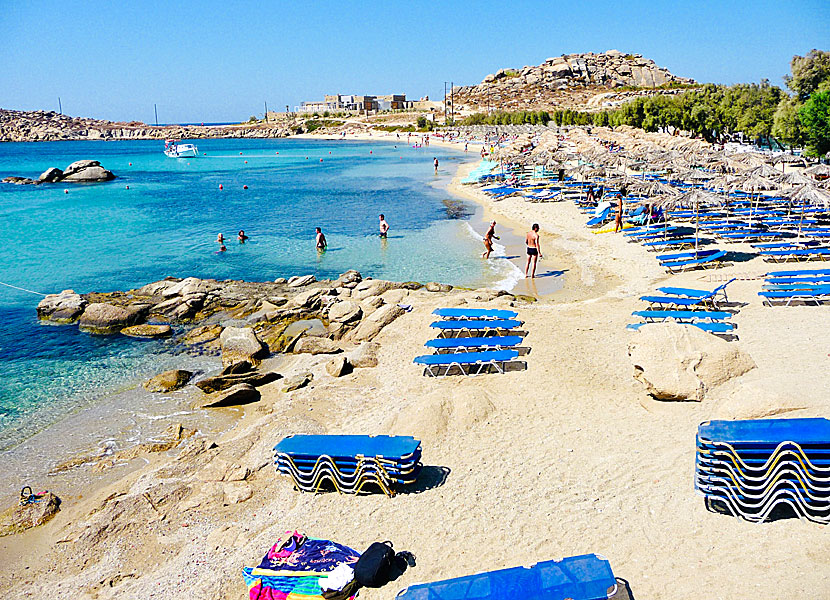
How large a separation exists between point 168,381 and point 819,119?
32.7 meters

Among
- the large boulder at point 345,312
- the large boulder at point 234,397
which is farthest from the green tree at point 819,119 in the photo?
the large boulder at point 234,397

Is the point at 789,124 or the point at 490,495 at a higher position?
the point at 789,124

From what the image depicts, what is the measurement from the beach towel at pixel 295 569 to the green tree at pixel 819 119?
109 feet

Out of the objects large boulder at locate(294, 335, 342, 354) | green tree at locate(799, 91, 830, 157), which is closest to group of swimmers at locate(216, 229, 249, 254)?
large boulder at locate(294, 335, 342, 354)

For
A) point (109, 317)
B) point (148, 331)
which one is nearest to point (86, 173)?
point (109, 317)

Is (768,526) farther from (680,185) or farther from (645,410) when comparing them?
(680,185)

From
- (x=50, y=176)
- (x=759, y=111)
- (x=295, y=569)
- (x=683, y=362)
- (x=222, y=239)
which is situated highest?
(x=759, y=111)

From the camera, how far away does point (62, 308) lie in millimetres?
17984

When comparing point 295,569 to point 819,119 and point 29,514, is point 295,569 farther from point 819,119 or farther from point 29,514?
point 819,119

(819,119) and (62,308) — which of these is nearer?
(62,308)

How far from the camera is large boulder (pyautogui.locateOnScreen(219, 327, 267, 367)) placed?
13891 mm

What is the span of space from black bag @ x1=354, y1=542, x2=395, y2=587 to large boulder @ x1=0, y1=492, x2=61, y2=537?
206 inches

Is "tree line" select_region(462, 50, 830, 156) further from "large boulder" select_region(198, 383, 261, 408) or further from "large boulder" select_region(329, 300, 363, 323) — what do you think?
"large boulder" select_region(198, 383, 261, 408)

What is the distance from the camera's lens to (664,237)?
69.5 ft
